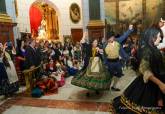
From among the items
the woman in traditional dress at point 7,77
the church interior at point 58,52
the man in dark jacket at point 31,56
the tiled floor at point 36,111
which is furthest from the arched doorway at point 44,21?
the tiled floor at point 36,111

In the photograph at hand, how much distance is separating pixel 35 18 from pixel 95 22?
14.8ft

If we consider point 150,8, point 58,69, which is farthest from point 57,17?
point 58,69

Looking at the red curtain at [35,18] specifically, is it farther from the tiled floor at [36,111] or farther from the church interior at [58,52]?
the tiled floor at [36,111]

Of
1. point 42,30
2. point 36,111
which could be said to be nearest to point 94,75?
point 36,111

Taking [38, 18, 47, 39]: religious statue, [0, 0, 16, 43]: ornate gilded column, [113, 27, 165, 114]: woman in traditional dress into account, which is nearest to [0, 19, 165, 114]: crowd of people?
[113, 27, 165, 114]: woman in traditional dress

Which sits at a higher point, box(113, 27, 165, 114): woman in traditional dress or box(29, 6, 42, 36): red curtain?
box(29, 6, 42, 36): red curtain

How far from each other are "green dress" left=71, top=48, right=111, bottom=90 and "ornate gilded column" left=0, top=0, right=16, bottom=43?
3.81 m

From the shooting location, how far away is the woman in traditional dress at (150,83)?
8.78 feet

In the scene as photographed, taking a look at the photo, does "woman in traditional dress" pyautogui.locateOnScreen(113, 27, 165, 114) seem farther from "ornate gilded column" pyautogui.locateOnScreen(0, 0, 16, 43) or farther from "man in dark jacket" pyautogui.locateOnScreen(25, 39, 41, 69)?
"ornate gilded column" pyautogui.locateOnScreen(0, 0, 16, 43)

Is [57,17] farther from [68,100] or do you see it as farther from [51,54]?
[68,100]

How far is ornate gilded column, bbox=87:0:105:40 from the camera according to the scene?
12062mm

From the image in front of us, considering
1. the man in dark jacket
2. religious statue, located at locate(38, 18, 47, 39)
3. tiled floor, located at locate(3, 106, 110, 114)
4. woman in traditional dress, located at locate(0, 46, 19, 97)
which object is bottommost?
tiled floor, located at locate(3, 106, 110, 114)

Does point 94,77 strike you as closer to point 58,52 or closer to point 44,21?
point 58,52

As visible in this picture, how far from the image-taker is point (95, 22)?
12125 mm
